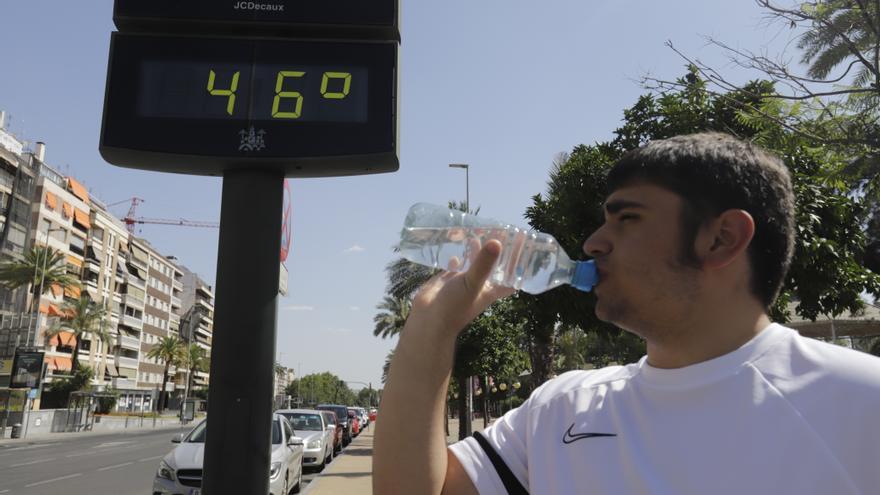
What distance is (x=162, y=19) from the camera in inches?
128

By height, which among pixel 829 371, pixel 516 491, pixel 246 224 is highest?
pixel 246 224

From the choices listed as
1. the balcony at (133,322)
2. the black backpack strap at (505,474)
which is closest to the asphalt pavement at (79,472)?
the black backpack strap at (505,474)

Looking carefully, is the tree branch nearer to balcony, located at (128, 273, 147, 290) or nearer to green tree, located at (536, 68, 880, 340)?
green tree, located at (536, 68, 880, 340)

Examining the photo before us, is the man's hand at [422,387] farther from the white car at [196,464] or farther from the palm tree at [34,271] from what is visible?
the palm tree at [34,271]

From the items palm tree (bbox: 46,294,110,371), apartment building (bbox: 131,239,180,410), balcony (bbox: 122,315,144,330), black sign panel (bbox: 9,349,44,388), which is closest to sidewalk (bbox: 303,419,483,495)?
black sign panel (bbox: 9,349,44,388)

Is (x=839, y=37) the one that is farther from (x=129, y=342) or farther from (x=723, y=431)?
(x=129, y=342)

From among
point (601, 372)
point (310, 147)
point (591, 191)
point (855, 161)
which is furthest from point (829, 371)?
point (591, 191)

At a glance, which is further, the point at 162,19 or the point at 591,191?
the point at 591,191

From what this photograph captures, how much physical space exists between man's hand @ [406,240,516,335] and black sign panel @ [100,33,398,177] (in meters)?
1.83

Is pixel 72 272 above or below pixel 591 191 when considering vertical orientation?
above

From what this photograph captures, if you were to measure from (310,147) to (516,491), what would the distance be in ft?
6.99

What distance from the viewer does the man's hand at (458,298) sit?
1.39m

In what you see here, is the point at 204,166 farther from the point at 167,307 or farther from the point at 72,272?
the point at 167,307

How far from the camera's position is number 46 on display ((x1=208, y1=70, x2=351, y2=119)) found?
3.23 m
